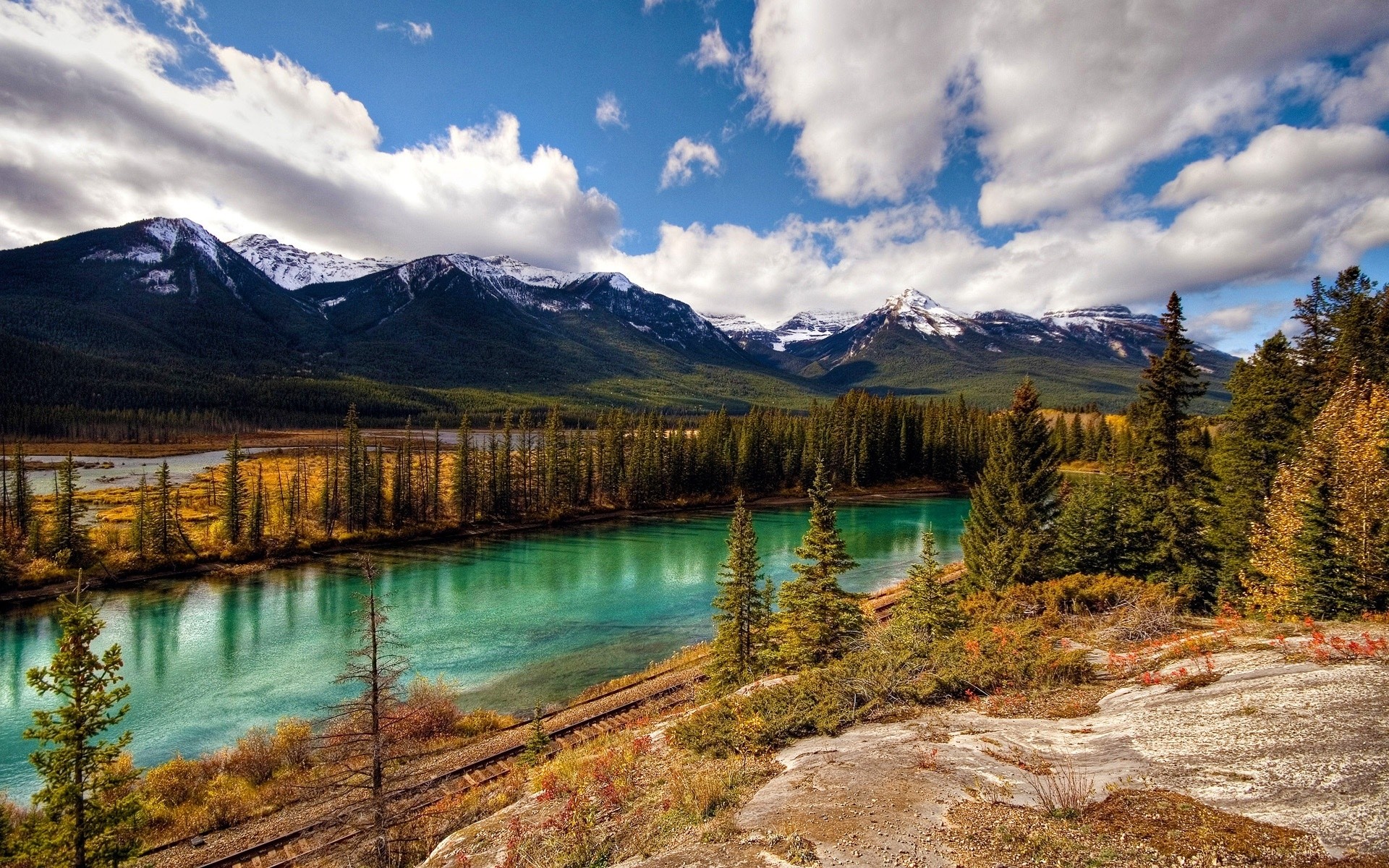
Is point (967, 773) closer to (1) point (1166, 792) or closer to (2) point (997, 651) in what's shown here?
(1) point (1166, 792)

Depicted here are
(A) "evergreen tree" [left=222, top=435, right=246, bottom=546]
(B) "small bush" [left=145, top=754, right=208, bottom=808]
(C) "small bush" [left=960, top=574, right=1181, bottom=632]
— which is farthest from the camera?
(A) "evergreen tree" [left=222, top=435, right=246, bottom=546]

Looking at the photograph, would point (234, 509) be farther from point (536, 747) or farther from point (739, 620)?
point (739, 620)

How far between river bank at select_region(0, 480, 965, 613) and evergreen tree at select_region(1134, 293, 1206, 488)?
43.4 m

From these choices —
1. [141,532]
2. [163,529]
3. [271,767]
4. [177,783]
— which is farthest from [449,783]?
[141,532]

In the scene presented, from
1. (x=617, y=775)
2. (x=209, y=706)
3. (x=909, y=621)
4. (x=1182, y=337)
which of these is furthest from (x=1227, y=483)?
(x=209, y=706)

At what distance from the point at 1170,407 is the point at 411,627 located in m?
45.3

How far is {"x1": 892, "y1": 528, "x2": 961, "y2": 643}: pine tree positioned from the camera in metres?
19.1

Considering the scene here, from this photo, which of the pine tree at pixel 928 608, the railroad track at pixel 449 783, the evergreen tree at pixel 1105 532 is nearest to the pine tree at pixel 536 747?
the railroad track at pixel 449 783

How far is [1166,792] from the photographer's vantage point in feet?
23.8

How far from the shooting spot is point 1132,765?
8203 mm

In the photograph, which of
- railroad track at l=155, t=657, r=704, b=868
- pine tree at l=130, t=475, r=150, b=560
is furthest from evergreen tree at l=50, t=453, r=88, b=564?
railroad track at l=155, t=657, r=704, b=868

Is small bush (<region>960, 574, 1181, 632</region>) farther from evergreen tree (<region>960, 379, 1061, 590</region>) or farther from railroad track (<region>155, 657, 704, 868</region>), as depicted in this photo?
railroad track (<region>155, 657, 704, 868</region>)

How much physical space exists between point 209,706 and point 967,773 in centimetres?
3589

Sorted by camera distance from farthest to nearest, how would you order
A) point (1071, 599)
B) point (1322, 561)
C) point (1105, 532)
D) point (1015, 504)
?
Answer: 1. point (1015, 504)
2. point (1105, 532)
3. point (1071, 599)
4. point (1322, 561)
